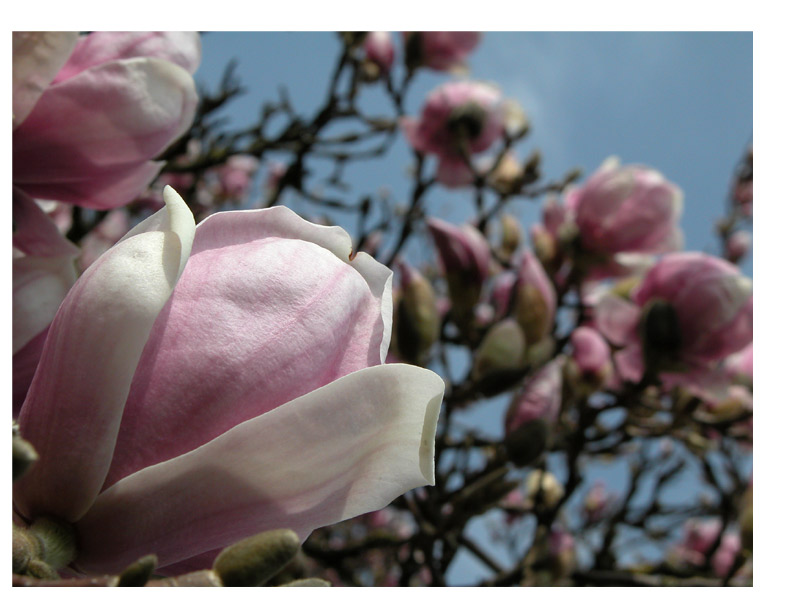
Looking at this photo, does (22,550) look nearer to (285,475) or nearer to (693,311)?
(285,475)

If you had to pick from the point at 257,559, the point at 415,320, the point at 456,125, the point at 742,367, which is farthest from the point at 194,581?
the point at 456,125

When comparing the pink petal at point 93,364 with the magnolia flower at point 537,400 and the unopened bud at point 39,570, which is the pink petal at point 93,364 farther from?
the magnolia flower at point 537,400

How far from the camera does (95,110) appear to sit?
499mm

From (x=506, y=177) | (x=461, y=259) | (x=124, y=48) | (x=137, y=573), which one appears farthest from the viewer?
(x=506, y=177)

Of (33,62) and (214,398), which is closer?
(214,398)

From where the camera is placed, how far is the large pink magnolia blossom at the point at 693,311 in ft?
2.94

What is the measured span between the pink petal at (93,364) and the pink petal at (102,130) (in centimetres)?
23

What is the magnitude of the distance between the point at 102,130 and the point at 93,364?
0.27m

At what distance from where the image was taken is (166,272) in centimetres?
30

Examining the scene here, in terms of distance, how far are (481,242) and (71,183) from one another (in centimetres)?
59

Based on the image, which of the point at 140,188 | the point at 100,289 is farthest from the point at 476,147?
the point at 100,289

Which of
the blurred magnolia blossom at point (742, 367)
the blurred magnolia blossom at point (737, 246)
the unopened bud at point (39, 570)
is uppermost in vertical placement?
the unopened bud at point (39, 570)

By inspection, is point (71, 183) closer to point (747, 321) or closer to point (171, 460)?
point (171, 460)

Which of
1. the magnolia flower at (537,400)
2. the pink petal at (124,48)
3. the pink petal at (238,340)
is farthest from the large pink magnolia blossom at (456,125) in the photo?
the pink petal at (238,340)
